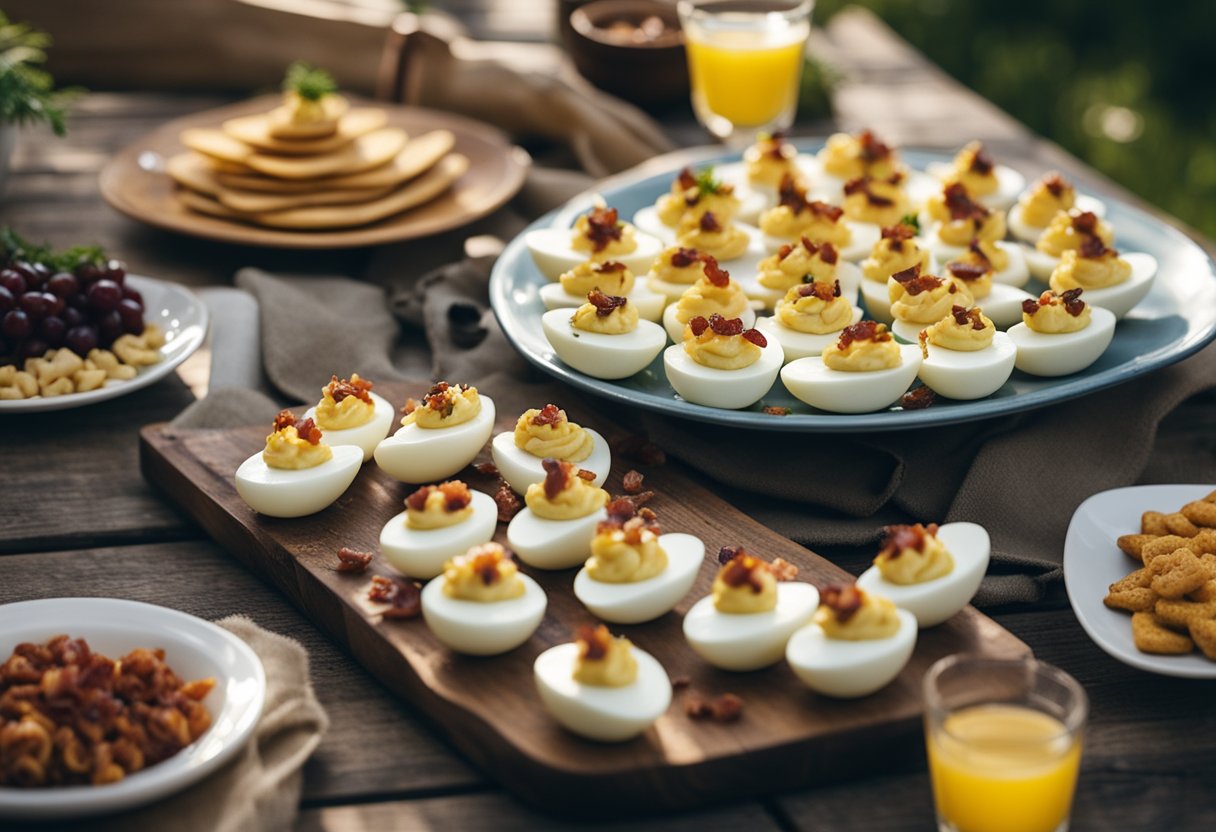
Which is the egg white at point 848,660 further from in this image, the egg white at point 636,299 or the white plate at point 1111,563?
the egg white at point 636,299

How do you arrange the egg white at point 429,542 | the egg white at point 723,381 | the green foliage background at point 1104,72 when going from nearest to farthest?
the egg white at point 429,542, the egg white at point 723,381, the green foliage background at point 1104,72

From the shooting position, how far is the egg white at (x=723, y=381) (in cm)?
235

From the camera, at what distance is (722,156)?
11.5ft

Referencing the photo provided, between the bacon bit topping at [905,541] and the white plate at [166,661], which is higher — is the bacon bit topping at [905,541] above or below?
above

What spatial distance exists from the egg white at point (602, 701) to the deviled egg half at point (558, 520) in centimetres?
28

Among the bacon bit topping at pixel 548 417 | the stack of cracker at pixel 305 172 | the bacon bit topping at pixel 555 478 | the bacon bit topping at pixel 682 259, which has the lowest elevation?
the stack of cracker at pixel 305 172

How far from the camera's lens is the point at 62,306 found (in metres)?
2.77

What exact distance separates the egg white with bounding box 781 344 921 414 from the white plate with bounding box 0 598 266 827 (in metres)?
1.00

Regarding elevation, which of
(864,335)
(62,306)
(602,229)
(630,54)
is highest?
(864,335)

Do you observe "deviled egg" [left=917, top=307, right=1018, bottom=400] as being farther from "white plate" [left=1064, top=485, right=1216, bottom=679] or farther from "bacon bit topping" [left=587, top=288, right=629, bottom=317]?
"bacon bit topping" [left=587, top=288, right=629, bottom=317]

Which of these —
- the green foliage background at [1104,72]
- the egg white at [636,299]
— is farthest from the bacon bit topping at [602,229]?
the green foliage background at [1104,72]

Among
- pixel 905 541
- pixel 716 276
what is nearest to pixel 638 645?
pixel 905 541

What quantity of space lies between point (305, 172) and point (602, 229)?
92cm

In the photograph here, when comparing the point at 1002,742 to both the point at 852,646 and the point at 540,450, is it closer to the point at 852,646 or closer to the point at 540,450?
the point at 852,646
